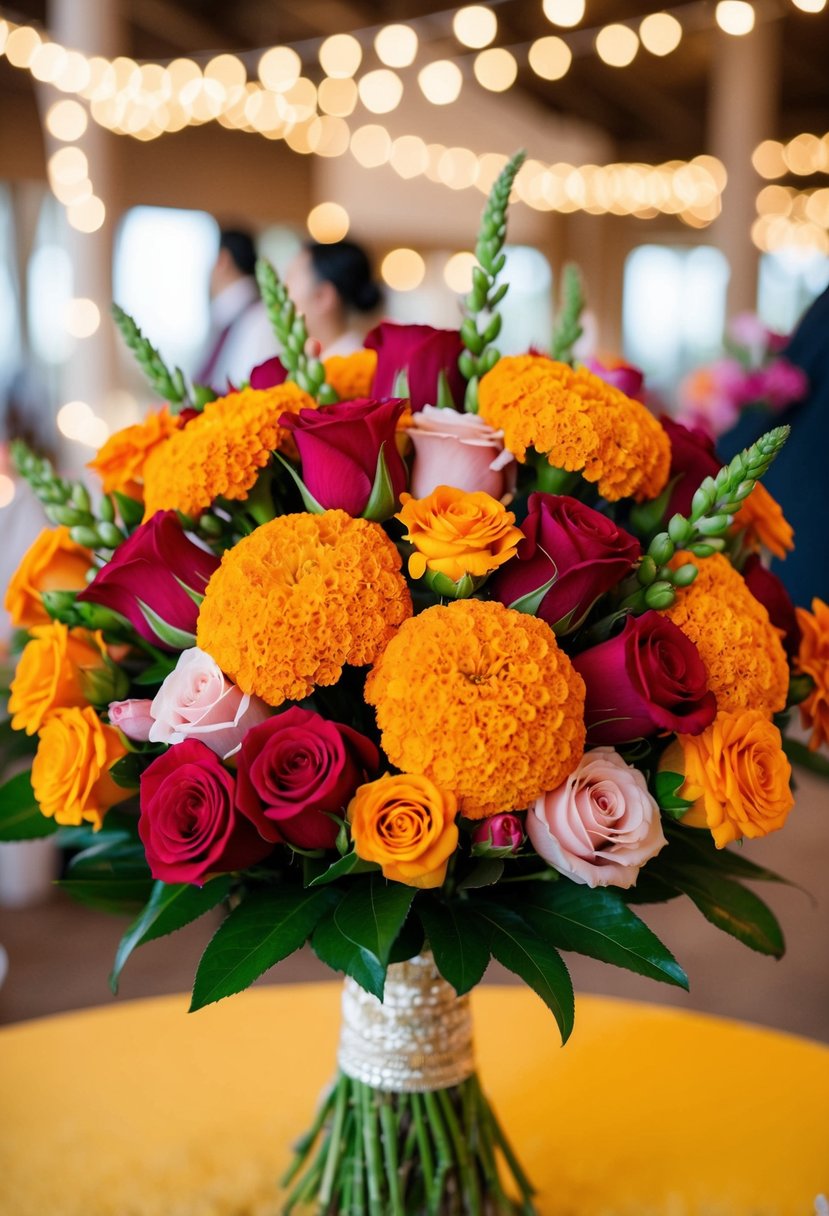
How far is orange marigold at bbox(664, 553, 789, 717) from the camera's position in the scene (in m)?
0.69

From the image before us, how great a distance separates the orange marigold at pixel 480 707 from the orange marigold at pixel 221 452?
0.15m

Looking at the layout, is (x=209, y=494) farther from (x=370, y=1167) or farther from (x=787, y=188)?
(x=787, y=188)

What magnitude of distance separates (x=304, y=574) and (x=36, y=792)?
21cm

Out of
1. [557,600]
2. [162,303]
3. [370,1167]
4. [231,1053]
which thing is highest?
[557,600]

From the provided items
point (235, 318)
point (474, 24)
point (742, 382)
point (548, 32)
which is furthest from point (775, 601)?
point (548, 32)

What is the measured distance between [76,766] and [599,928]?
299 millimetres

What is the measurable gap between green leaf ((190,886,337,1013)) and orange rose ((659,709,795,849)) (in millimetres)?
210

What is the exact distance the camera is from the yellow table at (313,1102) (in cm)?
92

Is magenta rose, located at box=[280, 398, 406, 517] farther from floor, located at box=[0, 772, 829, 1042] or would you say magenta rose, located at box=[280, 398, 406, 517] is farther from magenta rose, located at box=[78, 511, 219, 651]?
floor, located at box=[0, 772, 829, 1042]

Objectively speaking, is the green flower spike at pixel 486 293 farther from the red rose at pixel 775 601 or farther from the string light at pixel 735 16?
the string light at pixel 735 16

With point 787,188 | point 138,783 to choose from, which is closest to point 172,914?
point 138,783

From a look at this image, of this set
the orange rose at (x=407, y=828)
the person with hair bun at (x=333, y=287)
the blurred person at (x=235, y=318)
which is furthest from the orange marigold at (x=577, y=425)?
the blurred person at (x=235, y=318)

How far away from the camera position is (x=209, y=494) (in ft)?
2.34

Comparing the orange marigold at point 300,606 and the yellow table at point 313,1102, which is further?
the yellow table at point 313,1102
